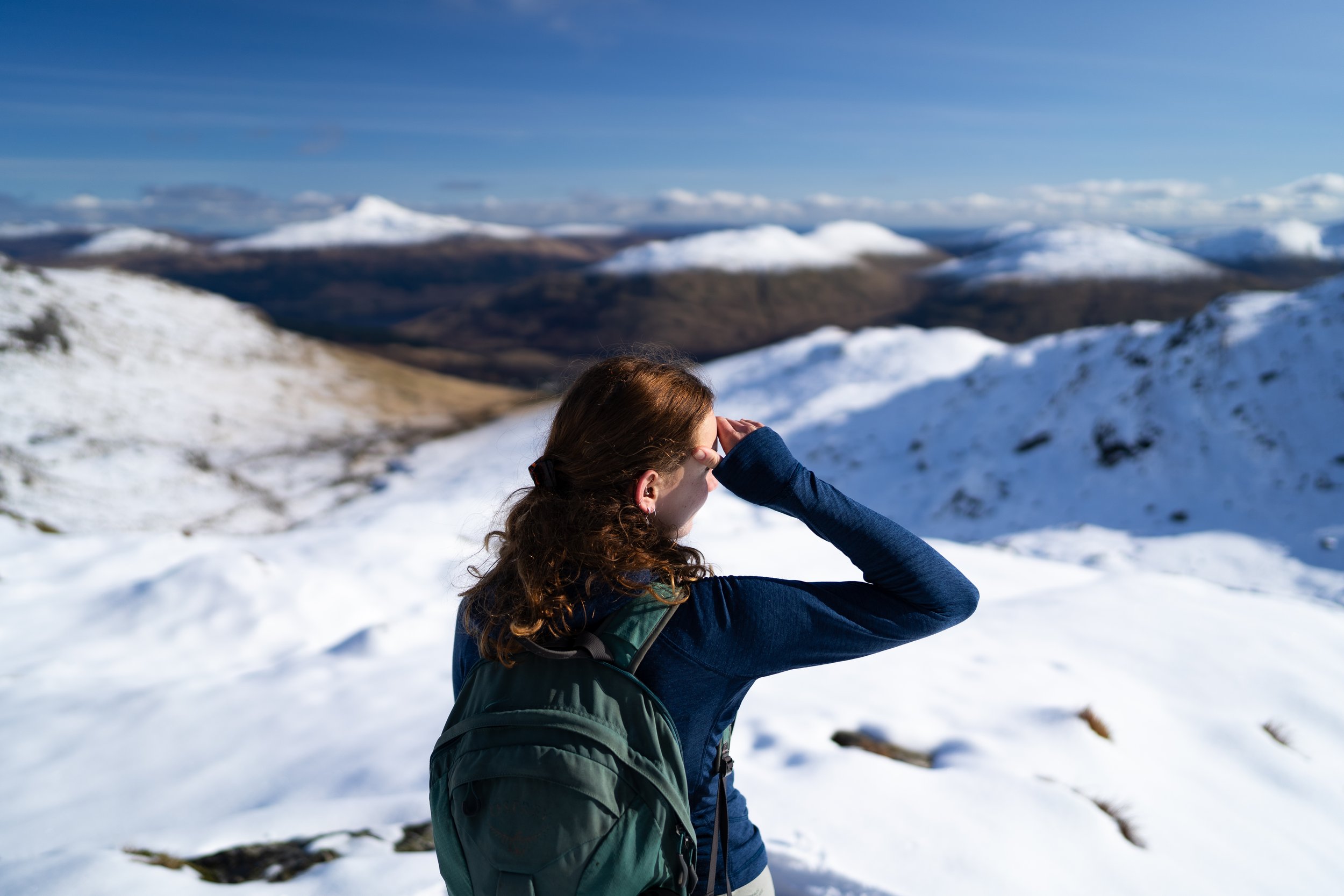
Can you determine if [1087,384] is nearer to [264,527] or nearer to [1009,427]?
[1009,427]

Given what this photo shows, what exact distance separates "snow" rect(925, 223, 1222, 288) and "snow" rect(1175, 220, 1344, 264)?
11004 mm

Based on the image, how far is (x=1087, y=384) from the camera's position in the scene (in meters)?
17.3

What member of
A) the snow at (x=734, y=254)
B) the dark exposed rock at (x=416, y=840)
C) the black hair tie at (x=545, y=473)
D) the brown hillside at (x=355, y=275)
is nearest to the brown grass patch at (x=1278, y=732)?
the dark exposed rock at (x=416, y=840)

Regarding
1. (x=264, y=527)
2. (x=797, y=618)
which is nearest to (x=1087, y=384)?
(x=797, y=618)

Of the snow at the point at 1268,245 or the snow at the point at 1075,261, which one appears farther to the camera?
the snow at the point at 1268,245

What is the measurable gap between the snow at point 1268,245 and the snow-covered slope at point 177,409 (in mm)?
122199

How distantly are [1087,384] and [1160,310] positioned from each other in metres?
59.8

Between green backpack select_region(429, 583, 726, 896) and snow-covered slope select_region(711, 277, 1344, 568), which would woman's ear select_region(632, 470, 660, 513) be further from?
snow-covered slope select_region(711, 277, 1344, 568)

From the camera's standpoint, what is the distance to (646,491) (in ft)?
5.42

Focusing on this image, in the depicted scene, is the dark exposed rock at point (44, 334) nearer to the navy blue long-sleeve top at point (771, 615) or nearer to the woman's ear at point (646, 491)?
the woman's ear at point (646, 491)

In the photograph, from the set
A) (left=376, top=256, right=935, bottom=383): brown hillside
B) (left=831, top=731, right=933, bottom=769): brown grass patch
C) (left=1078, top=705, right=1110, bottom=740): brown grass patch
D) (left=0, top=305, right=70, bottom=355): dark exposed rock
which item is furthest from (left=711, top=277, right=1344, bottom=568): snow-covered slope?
(left=376, top=256, right=935, bottom=383): brown hillside

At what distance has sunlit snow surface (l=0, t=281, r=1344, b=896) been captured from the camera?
3115mm

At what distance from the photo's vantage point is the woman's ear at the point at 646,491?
162 cm

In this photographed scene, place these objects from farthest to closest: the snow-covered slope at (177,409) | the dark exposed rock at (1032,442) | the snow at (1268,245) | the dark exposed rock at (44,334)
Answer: the snow at (1268,245)
the dark exposed rock at (44,334)
the snow-covered slope at (177,409)
the dark exposed rock at (1032,442)
